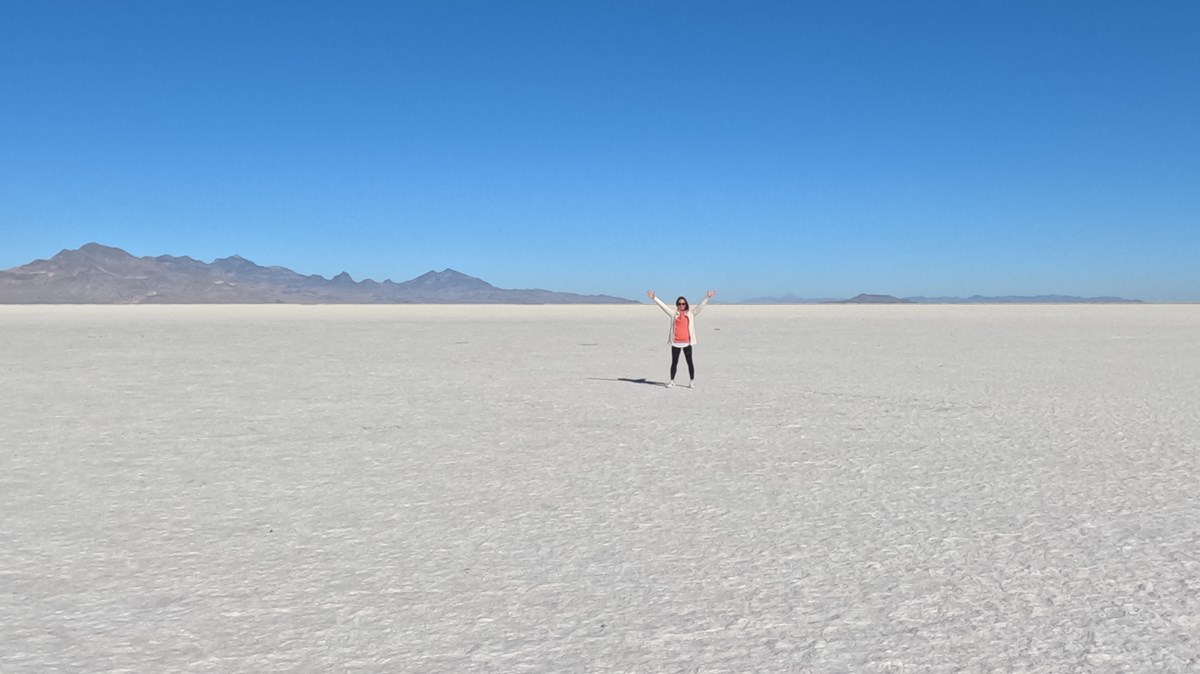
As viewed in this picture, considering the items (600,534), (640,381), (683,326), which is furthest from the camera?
(640,381)

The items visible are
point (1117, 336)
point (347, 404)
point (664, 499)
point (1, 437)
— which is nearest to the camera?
point (664, 499)

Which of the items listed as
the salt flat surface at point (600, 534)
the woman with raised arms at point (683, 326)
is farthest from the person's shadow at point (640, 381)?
the salt flat surface at point (600, 534)

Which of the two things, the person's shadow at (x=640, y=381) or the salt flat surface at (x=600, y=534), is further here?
the person's shadow at (x=640, y=381)

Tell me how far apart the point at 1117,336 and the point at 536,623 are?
2827 cm

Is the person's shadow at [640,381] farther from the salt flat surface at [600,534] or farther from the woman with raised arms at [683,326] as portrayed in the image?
the salt flat surface at [600,534]

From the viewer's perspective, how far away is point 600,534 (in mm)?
5195

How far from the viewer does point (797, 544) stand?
4977 millimetres

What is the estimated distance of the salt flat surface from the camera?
3.63m

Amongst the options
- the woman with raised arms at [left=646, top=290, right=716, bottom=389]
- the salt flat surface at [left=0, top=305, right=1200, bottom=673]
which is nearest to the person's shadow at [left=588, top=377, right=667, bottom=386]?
the woman with raised arms at [left=646, top=290, right=716, bottom=389]

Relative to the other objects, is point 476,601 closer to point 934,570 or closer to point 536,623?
point 536,623

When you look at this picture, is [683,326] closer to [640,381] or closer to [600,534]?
[640,381]

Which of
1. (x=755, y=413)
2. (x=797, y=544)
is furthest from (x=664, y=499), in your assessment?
(x=755, y=413)

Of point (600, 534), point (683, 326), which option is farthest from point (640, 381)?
point (600, 534)

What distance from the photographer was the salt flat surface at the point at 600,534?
143 inches
